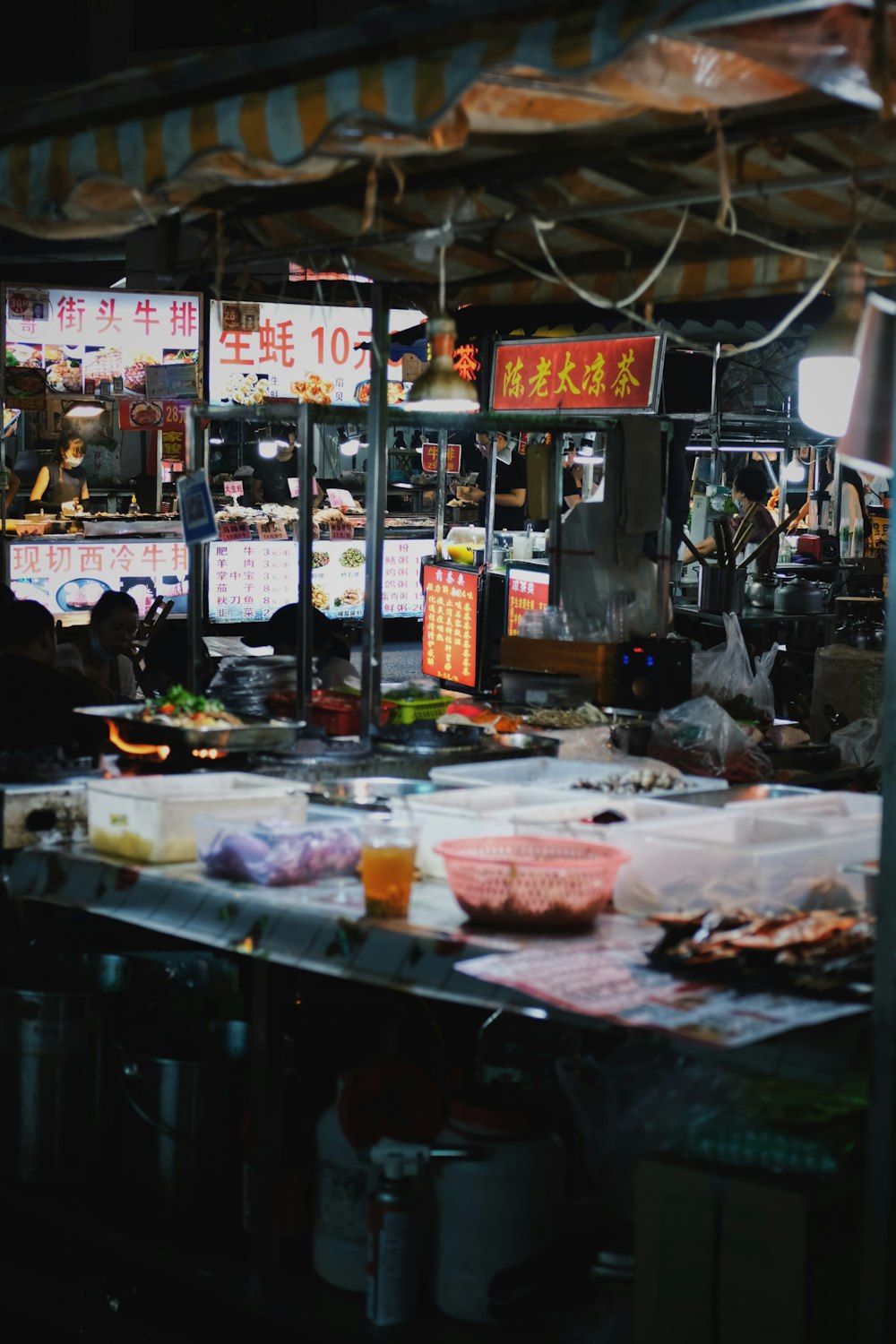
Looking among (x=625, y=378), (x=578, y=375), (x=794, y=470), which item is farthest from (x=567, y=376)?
(x=794, y=470)

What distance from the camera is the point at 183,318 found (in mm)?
11211

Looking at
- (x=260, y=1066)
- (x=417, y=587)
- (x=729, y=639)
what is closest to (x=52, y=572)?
(x=417, y=587)

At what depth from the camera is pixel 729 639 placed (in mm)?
7660

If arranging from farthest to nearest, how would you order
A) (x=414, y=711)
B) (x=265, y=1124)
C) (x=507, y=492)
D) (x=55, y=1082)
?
(x=507, y=492) < (x=414, y=711) < (x=55, y=1082) < (x=265, y=1124)

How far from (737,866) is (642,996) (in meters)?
0.61

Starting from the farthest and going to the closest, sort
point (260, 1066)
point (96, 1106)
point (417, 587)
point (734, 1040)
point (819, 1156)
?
point (417, 587) < point (96, 1106) < point (260, 1066) < point (819, 1156) < point (734, 1040)

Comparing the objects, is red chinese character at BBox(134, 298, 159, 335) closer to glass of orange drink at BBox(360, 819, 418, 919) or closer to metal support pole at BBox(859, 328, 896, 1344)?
glass of orange drink at BBox(360, 819, 418, 919)

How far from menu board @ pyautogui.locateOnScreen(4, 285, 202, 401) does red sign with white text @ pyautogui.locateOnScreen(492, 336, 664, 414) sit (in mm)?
2464

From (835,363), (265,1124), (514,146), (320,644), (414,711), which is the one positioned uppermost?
(514,146)

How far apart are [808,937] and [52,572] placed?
8.60 meters

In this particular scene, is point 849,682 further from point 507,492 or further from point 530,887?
point 507,492

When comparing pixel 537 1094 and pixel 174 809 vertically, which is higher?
pixel 174 809

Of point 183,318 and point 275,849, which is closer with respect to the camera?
point 275,849

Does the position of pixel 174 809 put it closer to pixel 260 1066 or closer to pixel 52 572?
pixel 260 1066
